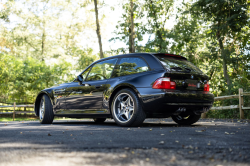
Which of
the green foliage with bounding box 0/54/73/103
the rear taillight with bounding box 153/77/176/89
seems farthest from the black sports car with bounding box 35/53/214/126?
the green foliage with bounding box 0/54/73/103

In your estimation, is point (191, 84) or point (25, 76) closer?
point (191, 84)

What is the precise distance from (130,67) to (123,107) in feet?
3.00

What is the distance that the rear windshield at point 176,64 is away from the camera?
19.5ft

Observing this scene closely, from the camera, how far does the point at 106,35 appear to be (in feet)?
103

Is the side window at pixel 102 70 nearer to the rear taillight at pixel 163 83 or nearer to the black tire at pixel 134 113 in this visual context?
the black tire at pixel 134 113

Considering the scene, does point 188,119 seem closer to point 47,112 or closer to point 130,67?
point 130,67

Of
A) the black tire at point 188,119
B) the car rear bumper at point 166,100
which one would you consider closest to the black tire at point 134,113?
the car rear bumper at point 166,100

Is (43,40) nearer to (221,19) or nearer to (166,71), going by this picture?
(221,19)

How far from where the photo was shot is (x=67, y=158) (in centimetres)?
271

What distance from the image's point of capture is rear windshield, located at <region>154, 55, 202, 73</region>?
5.94 m

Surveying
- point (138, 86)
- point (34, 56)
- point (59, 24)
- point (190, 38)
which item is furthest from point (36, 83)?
point (138, 86)

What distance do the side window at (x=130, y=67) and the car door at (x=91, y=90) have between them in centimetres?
24

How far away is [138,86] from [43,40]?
89.4 ft

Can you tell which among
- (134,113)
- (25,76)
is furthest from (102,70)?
(25,76)
